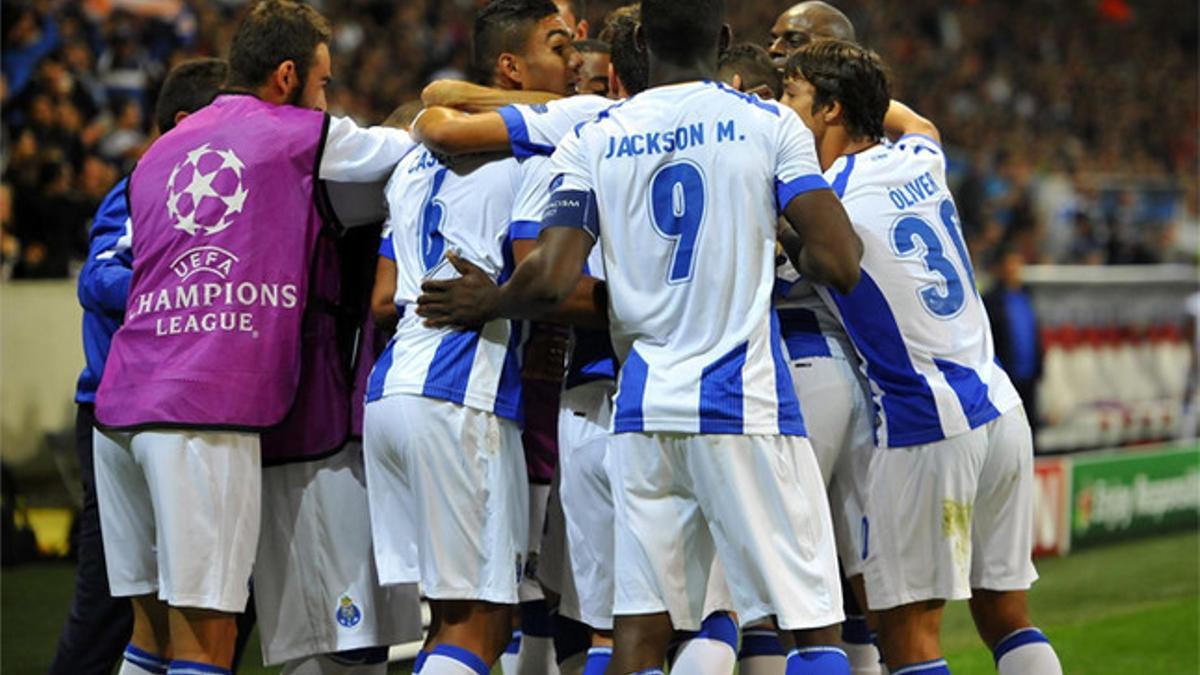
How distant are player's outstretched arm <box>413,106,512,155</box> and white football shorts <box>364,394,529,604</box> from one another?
0.73 meters

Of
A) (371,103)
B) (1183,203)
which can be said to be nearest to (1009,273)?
(371,103)

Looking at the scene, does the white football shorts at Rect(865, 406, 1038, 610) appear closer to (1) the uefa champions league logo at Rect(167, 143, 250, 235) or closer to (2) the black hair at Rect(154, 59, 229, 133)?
(1) the uefa champions league logo at Rect(167, 143, 250, 235)

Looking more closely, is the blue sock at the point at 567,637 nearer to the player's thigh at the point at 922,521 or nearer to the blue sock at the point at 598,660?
the blue sock at the point at 598,660

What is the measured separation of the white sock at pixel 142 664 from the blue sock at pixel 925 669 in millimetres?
2287

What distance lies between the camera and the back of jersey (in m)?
4.32

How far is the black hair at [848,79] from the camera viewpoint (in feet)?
16.5

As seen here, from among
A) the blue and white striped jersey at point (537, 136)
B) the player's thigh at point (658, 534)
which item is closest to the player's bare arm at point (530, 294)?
the blue and white striped jersey at point (537, 136)

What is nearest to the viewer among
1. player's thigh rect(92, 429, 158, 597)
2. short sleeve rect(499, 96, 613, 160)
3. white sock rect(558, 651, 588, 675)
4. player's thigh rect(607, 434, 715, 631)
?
player's thigh rect(607, 434, 715, 631)

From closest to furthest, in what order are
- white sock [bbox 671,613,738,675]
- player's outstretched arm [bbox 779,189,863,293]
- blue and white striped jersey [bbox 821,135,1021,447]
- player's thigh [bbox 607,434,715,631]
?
player's outstretched arm [bbox 779,189,863,293] < player's thigh [bbox 607,434,715,631] < white sock [bbox 671,613,738,675] < blue and white striped jersey [bbox 821,135,1021,447]

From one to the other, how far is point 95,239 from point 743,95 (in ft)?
8.23

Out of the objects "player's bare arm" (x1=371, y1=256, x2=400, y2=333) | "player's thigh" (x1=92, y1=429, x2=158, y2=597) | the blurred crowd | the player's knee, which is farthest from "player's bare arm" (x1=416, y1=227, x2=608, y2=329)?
the blurred crowd

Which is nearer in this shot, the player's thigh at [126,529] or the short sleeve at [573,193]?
the short sleeve at [573,193]

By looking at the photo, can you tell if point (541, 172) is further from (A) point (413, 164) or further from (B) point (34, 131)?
Answer: (B) point (34, 131)

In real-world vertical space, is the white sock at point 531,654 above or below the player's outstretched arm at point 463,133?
below
